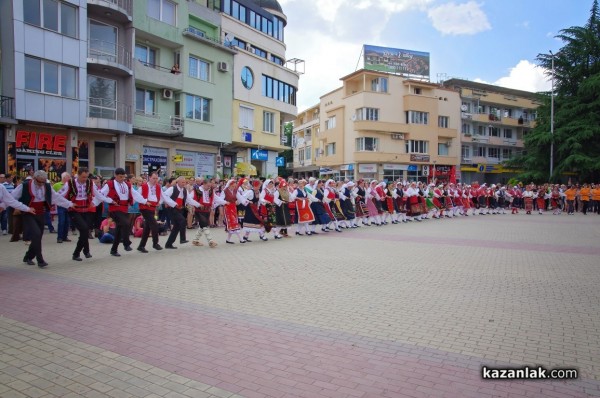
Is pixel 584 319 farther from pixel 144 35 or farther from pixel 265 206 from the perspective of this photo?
pixel 144 35

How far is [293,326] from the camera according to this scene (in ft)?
17.5

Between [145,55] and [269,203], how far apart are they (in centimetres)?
1757

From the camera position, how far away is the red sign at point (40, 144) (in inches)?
808

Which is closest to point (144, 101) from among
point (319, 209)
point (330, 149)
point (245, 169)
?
point (245, 169)

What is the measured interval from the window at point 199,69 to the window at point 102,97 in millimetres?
5771

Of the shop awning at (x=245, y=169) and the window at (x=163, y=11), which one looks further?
the shop awning at (x=245, y=169)

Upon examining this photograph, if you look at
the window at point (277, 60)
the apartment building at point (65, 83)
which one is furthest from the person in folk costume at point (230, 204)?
the window at point (277, 60)

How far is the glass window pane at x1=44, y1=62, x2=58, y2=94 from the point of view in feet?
68.9

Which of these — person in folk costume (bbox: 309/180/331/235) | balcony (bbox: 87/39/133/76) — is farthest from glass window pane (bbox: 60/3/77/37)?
person in folk costume (bbox: 309/180/331/235)

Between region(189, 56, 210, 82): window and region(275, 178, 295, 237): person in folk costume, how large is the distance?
55.4 ft

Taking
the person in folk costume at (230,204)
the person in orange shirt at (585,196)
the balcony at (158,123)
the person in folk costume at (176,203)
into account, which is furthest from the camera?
the person in orange shirt at (585,196)

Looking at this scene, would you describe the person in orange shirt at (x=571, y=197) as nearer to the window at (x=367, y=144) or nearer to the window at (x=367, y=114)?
the window at (x=367, y=144)

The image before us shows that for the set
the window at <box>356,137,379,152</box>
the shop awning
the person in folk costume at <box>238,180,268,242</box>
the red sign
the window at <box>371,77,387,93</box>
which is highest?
the window at <box>371,77,387,93</box>

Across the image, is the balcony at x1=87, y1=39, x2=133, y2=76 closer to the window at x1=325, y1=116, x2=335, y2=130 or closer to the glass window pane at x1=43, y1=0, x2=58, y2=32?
the glass window pane at x1=43, y1=0, x2=58, y2=32
